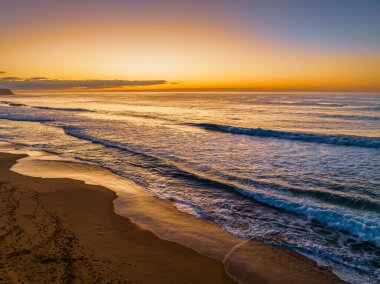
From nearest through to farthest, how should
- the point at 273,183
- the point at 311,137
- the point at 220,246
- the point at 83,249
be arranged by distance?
the point at 83,249
the point at 220,246
the point at 273,183
the point at 311,137

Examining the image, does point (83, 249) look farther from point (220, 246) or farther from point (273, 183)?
point (273, 183)

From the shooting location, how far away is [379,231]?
675 cm

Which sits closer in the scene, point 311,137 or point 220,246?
point 220,246

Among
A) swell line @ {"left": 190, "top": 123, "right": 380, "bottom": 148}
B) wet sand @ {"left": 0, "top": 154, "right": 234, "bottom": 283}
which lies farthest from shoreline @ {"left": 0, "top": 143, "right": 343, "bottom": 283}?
swell line @ {"left": 190, "top": 123, "right": 380, "bottom": 148}

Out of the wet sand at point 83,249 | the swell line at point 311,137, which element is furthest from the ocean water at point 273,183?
the wet sand at point 83,249


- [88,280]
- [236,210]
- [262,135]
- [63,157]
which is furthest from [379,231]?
[262,135]

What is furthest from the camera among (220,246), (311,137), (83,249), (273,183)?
(311,137)

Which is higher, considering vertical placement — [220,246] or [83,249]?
[83,249]

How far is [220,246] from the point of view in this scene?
6223 millimetres

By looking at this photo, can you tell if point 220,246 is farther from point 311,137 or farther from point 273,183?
point 311,137

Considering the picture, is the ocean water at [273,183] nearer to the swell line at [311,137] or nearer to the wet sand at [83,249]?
the swell line at [311,137]

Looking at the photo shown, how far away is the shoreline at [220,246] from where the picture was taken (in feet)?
17.0

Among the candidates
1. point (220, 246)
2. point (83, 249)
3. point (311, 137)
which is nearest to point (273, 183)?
point (220, 246)

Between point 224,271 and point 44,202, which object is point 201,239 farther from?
point 44,202
